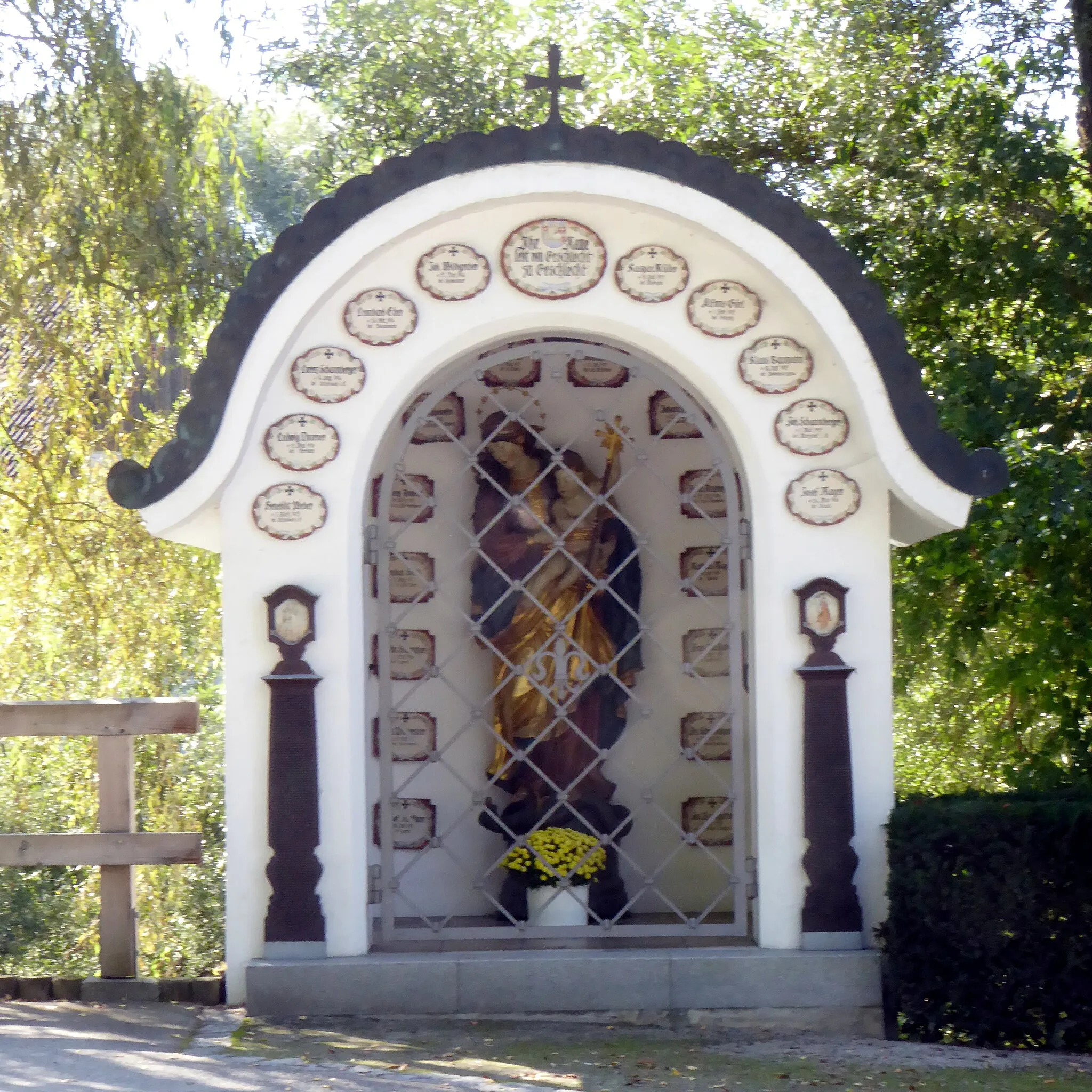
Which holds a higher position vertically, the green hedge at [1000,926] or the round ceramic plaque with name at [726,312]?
the round ceramic plaque with name at [726,312]

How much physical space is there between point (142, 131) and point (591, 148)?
3.82 metres

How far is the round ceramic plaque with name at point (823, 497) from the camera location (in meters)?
6.40

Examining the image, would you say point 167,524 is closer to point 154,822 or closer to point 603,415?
point 603,415

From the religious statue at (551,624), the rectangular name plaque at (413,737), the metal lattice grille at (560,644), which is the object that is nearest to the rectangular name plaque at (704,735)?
the metal lattice grille at (560,644)

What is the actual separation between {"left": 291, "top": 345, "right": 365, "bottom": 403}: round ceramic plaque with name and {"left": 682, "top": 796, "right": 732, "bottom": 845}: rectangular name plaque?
2791 mm

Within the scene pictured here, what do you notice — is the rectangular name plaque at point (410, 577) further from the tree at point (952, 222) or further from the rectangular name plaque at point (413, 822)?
the tree at point (952, 222)

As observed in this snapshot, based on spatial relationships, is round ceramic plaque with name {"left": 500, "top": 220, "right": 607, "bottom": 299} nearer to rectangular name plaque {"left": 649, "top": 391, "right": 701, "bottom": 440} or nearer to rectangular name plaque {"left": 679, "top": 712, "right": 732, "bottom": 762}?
rectangular name plaque {"left": 649, "top": 391, "right": 701, "bottom": 440}

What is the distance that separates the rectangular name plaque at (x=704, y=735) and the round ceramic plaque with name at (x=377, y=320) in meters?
2.51

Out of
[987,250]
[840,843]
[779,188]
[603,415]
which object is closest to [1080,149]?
[987,250]

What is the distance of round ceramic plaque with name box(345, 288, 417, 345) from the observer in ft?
21.0

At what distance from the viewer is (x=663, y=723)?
7.69 metres

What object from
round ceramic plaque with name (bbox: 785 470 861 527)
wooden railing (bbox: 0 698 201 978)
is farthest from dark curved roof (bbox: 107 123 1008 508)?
wooden railing (bbox: 0 698 201 978)

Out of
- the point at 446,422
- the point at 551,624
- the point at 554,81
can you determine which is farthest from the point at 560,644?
the point at 554,81

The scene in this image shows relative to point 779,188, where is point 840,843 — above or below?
below
